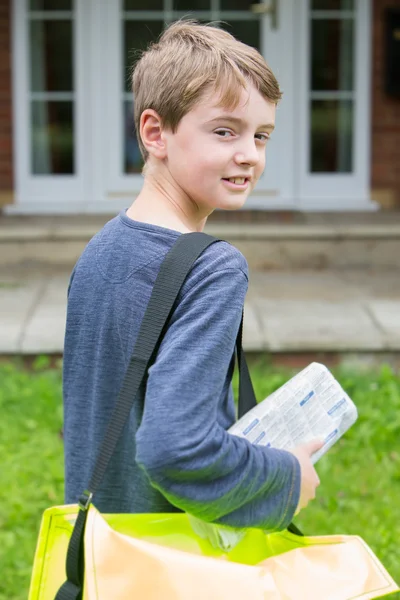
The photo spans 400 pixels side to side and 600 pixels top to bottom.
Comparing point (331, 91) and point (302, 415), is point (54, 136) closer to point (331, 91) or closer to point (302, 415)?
point (331, 91)

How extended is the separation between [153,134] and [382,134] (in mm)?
6760

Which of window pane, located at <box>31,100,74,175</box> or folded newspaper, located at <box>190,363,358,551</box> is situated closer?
folded newspaper, located at <box>190,363,358,551</box>

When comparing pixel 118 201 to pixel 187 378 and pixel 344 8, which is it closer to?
pixel 344 8

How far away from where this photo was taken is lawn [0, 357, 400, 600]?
9.83 feet

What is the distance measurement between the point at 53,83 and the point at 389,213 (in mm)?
2911

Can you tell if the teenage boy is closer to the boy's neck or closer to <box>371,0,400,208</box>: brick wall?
the boy's neck

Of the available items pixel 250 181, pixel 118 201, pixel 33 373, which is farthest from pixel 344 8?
pixel 250 181

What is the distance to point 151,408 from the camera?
1175mm

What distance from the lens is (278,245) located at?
6.49m

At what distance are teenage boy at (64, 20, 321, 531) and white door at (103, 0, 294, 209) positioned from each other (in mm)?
6184

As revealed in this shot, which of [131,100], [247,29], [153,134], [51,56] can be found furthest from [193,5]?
[153,134]

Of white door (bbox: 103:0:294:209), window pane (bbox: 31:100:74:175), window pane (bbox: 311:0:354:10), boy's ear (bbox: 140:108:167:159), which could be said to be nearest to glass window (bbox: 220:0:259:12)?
white door (bbox: 103:0:294:209)

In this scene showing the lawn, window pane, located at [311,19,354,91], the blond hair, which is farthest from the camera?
window pane, located at [311,19,354,91]

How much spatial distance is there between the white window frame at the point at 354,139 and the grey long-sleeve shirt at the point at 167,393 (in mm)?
6405
